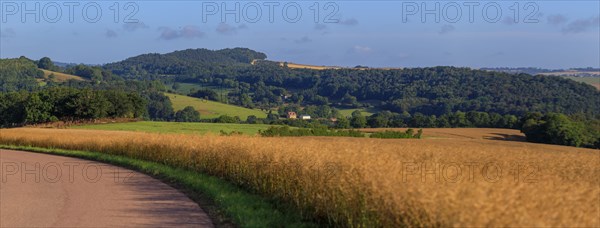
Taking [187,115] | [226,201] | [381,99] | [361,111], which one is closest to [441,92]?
[381,99]

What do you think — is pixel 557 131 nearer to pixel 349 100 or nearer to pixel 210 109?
pixel 210 109

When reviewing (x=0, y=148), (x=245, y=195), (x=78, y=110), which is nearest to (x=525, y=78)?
(x=78, y=110)

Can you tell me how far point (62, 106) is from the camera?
81875mm

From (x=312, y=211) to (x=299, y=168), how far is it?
1466mm

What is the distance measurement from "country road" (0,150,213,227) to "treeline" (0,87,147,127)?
213 feet

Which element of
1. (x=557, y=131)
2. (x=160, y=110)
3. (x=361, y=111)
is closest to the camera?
(x=557, y=131)

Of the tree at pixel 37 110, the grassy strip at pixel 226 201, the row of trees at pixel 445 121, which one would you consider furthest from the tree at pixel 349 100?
the grassy strip at pixel 226 201

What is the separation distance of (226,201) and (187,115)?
355 feet

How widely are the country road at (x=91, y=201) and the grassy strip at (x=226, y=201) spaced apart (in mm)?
351

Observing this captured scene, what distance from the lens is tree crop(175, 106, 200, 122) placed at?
385ft

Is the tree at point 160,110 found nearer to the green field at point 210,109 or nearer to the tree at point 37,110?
the green field at point 210,109

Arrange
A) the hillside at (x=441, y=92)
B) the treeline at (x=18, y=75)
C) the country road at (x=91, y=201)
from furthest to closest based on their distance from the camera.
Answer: the treeline at (x=18, y=75)
the hillside at (x=441, y=92)
the country road at (x=91, y=201)

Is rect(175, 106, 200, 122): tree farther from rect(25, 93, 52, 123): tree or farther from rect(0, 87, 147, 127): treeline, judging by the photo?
rect(25, 93, 52, 123): tree

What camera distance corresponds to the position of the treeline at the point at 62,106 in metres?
81.2
